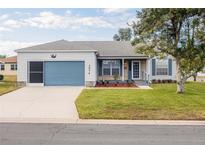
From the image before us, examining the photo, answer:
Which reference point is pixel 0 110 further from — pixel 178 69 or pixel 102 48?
pixel 102 48

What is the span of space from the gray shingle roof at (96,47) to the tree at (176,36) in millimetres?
7138

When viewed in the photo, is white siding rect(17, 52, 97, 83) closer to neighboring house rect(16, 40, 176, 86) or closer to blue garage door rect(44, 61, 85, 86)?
neighboring house rect(16, 40, 176, 86)

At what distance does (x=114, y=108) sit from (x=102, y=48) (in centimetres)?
1875

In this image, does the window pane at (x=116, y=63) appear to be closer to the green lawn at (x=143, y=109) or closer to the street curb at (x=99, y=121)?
the green lawn at (x=143, y=109)

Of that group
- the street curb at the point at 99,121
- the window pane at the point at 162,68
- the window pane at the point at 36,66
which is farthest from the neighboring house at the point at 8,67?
the street curb at the point at 99,121

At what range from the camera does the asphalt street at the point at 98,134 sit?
8.08 metres

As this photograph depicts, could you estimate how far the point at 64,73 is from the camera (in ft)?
87.1

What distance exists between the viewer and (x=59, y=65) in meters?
26.4

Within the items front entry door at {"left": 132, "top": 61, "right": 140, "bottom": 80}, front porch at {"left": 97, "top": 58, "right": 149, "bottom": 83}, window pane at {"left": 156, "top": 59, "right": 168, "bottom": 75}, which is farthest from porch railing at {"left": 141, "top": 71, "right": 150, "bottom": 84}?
window pane at {"left": 156, "top": 59, "right": 168, "bottom": 75}

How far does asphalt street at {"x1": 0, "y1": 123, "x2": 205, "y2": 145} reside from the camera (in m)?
8.08

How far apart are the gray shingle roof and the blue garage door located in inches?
46.6

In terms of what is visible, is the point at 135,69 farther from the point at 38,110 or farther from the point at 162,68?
the point at 38,110

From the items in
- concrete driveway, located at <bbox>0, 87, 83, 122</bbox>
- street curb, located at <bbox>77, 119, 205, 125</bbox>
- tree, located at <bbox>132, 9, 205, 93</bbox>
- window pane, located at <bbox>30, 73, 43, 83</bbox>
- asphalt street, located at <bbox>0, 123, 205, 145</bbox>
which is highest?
tree, located at <bbox>132, 9, 205, 93</bbox>
